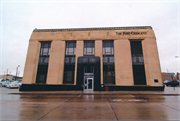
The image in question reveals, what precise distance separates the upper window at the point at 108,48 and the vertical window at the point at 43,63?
12.5 meters

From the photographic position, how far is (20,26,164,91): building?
19.7 metres

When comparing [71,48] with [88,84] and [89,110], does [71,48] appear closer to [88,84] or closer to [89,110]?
[88,84]

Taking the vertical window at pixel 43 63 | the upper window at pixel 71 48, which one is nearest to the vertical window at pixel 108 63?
the upper window at pixel 71 48

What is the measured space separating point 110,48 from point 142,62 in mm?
7137

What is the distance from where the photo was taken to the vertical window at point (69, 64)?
68.0 ft

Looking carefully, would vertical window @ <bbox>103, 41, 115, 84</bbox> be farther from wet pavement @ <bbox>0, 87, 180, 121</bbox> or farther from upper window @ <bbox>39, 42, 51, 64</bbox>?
upper window @ <bbox>39, 42, 51, 64</bbox>

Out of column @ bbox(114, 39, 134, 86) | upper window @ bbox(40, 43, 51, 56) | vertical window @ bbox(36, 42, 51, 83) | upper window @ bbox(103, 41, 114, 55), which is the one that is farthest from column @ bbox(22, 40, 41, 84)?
column @ bbox(114, 39, 134, 86)

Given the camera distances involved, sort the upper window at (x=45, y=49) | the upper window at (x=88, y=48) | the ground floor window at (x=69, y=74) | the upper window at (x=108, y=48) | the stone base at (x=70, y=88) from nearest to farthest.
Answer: the stone base at (x=70, y=88) → the ground floor window at (x=69, y=74) → the upper window at (x=108, y=48) → the upper window at (x=88, y=48) → the upper window at (x=45, y=49)

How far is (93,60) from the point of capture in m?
20.4

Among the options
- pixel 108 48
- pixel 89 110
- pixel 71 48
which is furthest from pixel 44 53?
pixel 89 110

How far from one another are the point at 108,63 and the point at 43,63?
550 inches

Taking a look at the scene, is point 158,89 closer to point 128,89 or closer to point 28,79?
point 128,89

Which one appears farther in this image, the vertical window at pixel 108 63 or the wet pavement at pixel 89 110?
the vertical window at pixel 108 63

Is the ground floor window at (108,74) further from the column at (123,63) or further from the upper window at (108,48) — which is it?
the upper window at (108,48)
